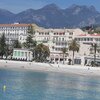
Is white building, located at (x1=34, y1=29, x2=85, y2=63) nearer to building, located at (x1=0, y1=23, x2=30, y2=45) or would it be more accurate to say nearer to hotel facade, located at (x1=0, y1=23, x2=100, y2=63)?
hotel facade, located at (x1=0, y1=23, x2=100, y2=63)

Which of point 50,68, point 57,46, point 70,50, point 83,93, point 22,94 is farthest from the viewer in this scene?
point 57,46

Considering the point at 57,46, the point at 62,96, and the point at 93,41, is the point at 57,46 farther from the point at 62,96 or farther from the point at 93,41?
the point at 62,96

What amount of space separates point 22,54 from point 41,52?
11.8m

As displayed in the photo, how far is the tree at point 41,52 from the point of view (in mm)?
118469

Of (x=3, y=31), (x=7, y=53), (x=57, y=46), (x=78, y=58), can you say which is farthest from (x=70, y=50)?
(x=3, y=31)

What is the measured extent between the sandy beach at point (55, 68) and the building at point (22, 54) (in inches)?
570

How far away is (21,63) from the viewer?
10862 centimetres

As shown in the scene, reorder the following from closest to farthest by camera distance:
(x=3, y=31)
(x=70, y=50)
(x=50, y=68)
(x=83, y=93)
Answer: (x=83, y=93), (x=50, y=68), (x=70, y=50), (x=3, y=31)

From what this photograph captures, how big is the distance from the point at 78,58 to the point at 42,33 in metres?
28.7

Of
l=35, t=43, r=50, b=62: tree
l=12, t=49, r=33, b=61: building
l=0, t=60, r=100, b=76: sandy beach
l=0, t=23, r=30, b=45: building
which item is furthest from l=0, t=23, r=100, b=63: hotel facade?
l=0, t=60, r=100, b=76: sandy beach

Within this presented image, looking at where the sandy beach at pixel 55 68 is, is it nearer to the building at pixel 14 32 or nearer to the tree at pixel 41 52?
the tree at pixel 41 52

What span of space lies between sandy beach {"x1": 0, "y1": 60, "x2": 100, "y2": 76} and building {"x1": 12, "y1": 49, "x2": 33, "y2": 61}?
47.5 feet

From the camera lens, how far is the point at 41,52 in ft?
391

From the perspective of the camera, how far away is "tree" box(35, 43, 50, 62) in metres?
118
